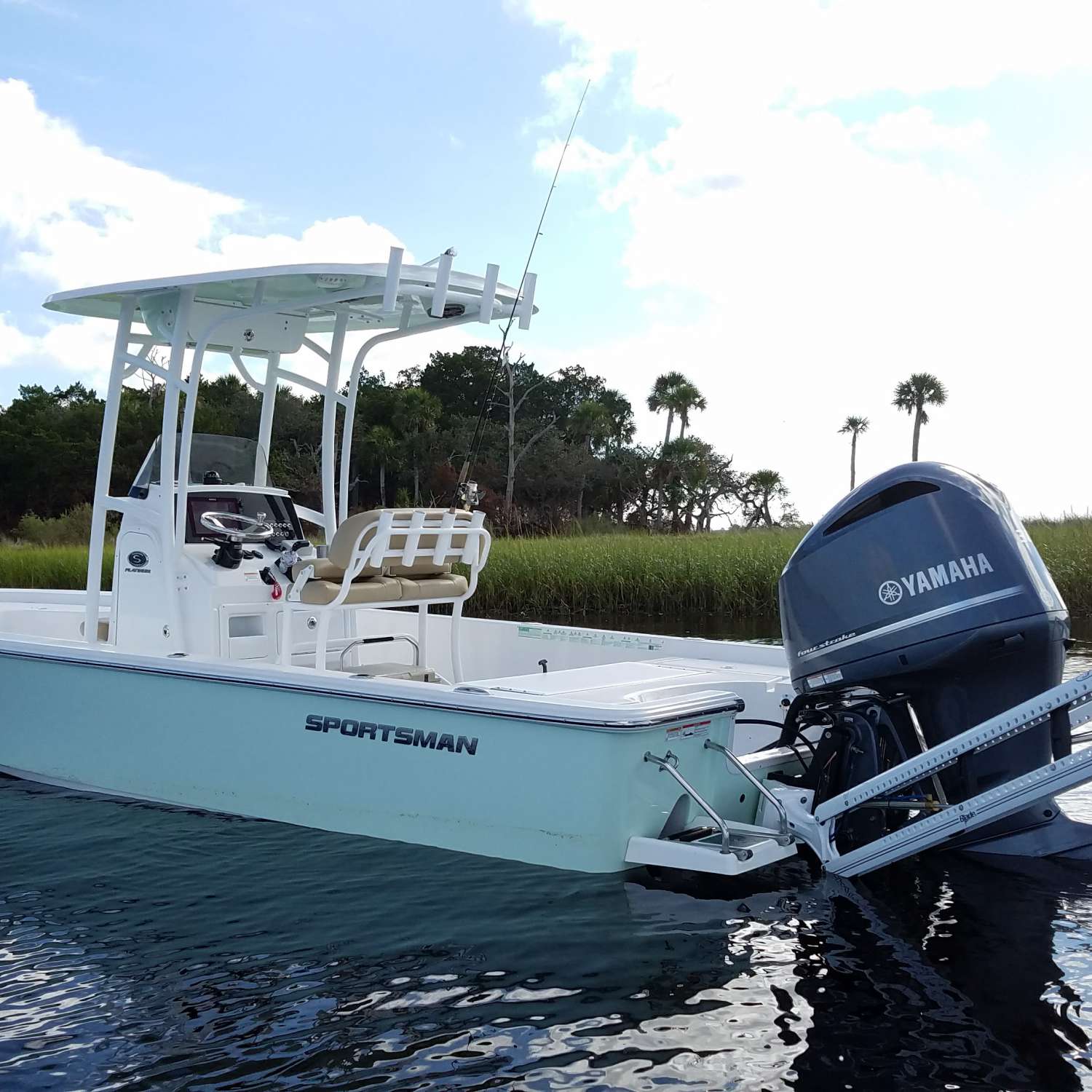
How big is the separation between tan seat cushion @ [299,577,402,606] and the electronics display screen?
85 cm

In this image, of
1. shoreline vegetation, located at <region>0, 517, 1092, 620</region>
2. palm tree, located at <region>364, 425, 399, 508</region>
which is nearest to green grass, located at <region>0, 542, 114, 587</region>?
shoreline vegetation, located at <region>0, 517, 1092, 620</region>

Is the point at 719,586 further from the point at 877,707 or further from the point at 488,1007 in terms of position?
the point at 488,1007

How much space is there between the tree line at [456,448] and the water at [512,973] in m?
22.7

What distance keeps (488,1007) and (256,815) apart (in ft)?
6.28

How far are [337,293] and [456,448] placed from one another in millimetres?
30067

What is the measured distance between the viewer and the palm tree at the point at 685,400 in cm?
4234

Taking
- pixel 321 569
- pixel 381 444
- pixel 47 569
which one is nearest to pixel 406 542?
pixel 321 569

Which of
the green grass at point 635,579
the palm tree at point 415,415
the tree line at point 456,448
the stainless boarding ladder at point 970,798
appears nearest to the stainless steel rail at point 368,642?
the stainless boarding ladder at point 970,798

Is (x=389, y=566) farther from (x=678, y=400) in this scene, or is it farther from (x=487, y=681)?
(x=678, y=400)

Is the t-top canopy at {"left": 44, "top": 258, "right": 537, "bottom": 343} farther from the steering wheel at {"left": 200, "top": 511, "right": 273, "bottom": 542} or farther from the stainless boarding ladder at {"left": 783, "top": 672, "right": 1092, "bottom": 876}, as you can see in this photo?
the stainless boarding ladder at {"left": 783, "top": 672, "right": 1092, "bottom": 876}

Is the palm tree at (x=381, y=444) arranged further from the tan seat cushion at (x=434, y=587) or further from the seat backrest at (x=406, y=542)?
the seat backrest at (x=406, y=542)

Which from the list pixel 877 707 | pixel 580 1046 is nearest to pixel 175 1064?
pixel 580 1046

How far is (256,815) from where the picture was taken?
520 cm

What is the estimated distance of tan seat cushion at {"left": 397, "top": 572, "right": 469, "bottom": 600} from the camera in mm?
5922
